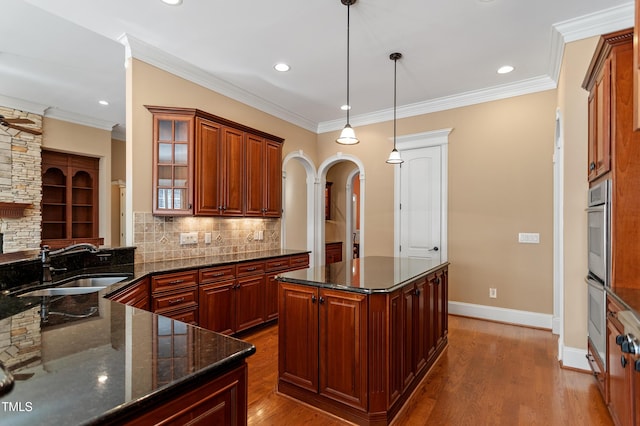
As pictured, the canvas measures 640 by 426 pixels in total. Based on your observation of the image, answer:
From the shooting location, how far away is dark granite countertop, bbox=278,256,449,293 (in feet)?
7.09

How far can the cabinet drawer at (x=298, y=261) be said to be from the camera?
4461 millimetres

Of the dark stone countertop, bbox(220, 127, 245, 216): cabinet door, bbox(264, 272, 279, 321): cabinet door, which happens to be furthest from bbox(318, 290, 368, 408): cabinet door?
bbox(220, 127, 245, 216): cabinet door

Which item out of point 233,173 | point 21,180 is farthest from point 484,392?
point 21,180

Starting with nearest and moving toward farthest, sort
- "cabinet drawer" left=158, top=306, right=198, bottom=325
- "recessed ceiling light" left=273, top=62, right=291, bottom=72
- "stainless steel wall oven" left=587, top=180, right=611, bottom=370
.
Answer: "stainless steel wall oven" left=587, top=180, right=611, bottom=370, "cabinet drawer" left=158, top=306, right=198, bottom=325, "recessed ceiling light" left=273, top=62, right=291, bottom=72

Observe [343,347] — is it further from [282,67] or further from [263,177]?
[282,67]

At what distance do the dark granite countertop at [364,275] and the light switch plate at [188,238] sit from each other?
67.1 inches

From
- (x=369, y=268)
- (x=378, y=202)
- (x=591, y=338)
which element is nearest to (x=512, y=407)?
(x=591, y=338)

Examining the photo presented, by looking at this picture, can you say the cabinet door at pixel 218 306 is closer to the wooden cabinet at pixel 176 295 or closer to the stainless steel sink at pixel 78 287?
the wooden cabinet at pixel 176 295

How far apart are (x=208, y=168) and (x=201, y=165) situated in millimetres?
98

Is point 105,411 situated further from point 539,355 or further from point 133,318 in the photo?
point 539,355

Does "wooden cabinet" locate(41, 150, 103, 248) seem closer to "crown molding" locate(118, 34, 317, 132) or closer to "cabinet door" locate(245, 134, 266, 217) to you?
"crown molding" locate(118, 34, 317, 132)

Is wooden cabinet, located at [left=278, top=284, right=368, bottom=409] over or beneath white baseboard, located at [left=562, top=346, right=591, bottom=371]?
over

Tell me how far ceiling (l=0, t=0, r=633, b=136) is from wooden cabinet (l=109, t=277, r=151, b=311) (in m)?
2.30

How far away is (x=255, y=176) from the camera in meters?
4.28
